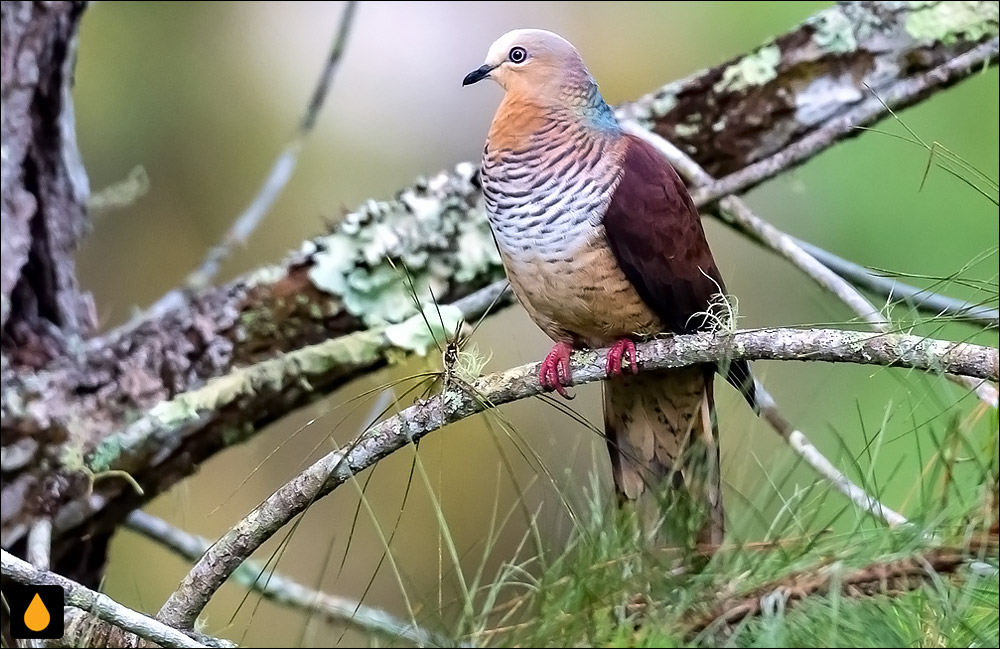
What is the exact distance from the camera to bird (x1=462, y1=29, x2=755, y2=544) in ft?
3.70

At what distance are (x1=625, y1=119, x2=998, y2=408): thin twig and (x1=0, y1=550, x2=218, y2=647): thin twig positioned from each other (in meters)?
0.78

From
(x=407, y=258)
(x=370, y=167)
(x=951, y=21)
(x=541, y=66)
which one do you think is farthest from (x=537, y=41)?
(x=370, y=167)

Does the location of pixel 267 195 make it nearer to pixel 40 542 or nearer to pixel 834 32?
pixel 40 542

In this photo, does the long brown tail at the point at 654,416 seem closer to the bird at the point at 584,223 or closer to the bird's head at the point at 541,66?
the bird at the point at 584,223

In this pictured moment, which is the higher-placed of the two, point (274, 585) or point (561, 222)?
point (561, 222)

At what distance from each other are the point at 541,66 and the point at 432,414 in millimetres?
543

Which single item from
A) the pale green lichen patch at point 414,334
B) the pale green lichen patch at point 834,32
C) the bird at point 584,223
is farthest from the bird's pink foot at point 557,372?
the pale green lichen patch at point 834,32

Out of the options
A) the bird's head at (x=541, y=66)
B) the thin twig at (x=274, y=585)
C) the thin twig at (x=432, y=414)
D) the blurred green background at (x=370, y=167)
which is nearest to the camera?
the thin twig at (x=432, y=414)

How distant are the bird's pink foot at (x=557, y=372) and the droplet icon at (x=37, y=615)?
1.73 feet

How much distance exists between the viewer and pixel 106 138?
2.40m

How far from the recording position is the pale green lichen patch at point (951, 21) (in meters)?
1.38

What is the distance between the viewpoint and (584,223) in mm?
1130

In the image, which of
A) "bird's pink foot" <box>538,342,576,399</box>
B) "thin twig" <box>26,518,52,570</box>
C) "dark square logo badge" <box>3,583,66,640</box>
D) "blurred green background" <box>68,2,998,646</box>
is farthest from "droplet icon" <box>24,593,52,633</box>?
"blurred green background" <box>68,2,998,646</box>

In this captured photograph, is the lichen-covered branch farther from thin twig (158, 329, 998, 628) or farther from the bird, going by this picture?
thin twig (158, 329, 998, 628)
